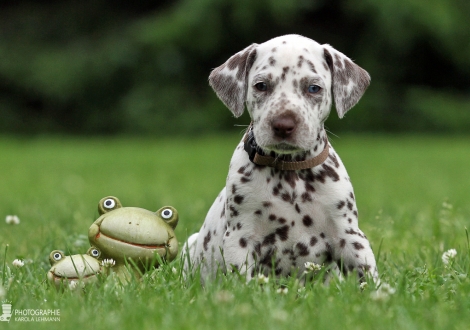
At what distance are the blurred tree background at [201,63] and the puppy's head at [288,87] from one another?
17.3 metres

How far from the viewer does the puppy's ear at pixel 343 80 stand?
4.34m

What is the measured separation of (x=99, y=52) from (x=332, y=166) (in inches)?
821

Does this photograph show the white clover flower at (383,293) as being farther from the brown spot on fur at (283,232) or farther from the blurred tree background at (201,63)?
the blurred tree background at (201,63)

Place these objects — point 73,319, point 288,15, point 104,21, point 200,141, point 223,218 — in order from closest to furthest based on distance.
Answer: point 73,319 < point 223,218 < point 200,141 < point 288,15 < point 104,21

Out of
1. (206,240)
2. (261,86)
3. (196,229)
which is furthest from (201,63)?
(261,86)

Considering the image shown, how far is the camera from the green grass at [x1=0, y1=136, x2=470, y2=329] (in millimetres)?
3383

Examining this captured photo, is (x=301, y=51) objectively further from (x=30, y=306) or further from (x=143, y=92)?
(x=143, y=92)

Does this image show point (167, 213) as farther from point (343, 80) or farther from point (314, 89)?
point (343, 80)

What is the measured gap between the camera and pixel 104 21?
85.4 feet

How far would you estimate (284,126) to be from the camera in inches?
155

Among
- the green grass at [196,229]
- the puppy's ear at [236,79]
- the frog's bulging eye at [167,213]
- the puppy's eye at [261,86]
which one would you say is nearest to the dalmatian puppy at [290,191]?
the puppy's eye at [261,86]

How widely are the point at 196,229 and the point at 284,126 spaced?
2535 millimetres

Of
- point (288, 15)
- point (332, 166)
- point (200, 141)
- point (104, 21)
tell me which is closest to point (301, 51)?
point (332, 166)

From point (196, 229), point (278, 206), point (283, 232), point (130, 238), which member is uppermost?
point (278, 206)
